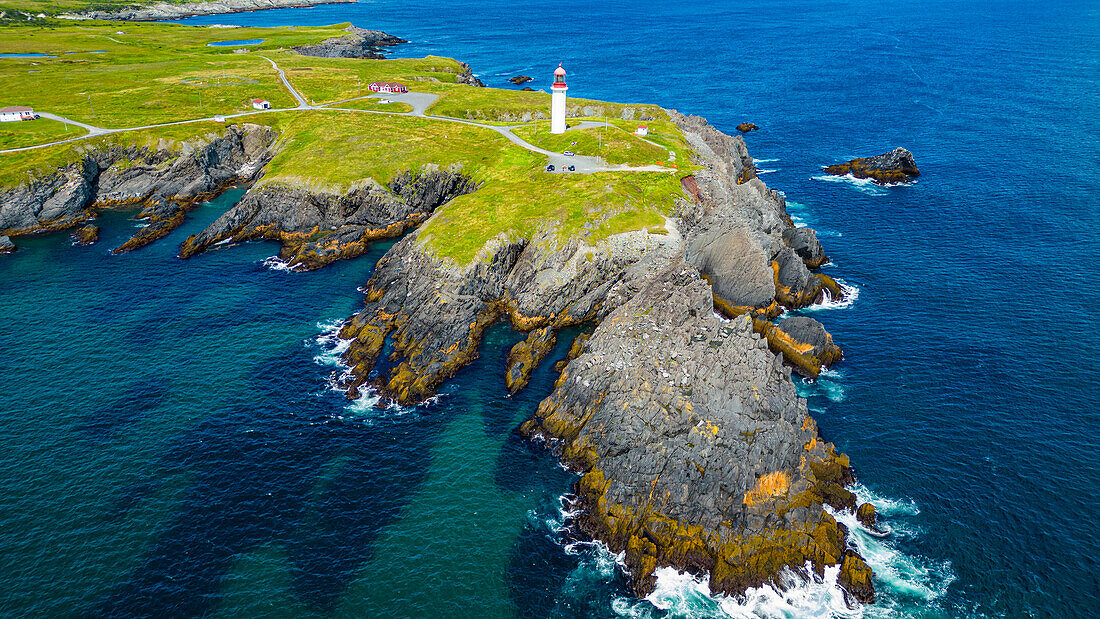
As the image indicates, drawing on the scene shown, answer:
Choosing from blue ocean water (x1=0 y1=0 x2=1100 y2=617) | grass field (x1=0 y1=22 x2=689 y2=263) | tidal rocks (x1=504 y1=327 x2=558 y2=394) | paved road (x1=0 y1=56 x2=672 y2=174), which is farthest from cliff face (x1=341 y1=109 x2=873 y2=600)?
paved road (x1=0 y1=56 x2=672 y2=174)

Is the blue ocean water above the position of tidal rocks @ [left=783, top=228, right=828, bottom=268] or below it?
below

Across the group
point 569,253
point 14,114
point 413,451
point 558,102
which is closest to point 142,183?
point 14,114

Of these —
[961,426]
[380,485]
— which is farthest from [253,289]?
[961,426]

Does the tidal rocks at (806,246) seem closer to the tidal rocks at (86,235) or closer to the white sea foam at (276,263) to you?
the white sea foam at (276,263)

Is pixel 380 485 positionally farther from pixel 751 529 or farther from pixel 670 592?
pixel 751 529

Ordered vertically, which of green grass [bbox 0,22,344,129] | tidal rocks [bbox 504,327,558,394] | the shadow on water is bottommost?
the shadow on water

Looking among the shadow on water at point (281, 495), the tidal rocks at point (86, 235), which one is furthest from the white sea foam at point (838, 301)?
the tidal rocks at point (86, 235)

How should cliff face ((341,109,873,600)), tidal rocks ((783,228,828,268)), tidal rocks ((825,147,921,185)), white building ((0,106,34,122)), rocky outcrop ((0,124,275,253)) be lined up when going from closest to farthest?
cliff face ((341,109,873,600))
tidal rocks ((783,228,828,268))
rocky outcrop ((0,124,275,253))
tidal rocks ((825,147,921,185))
white building ((0,106,34,122))

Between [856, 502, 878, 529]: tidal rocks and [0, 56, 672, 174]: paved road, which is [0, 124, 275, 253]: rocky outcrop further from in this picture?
[856, 502, 878, 529]: tidal rocks
